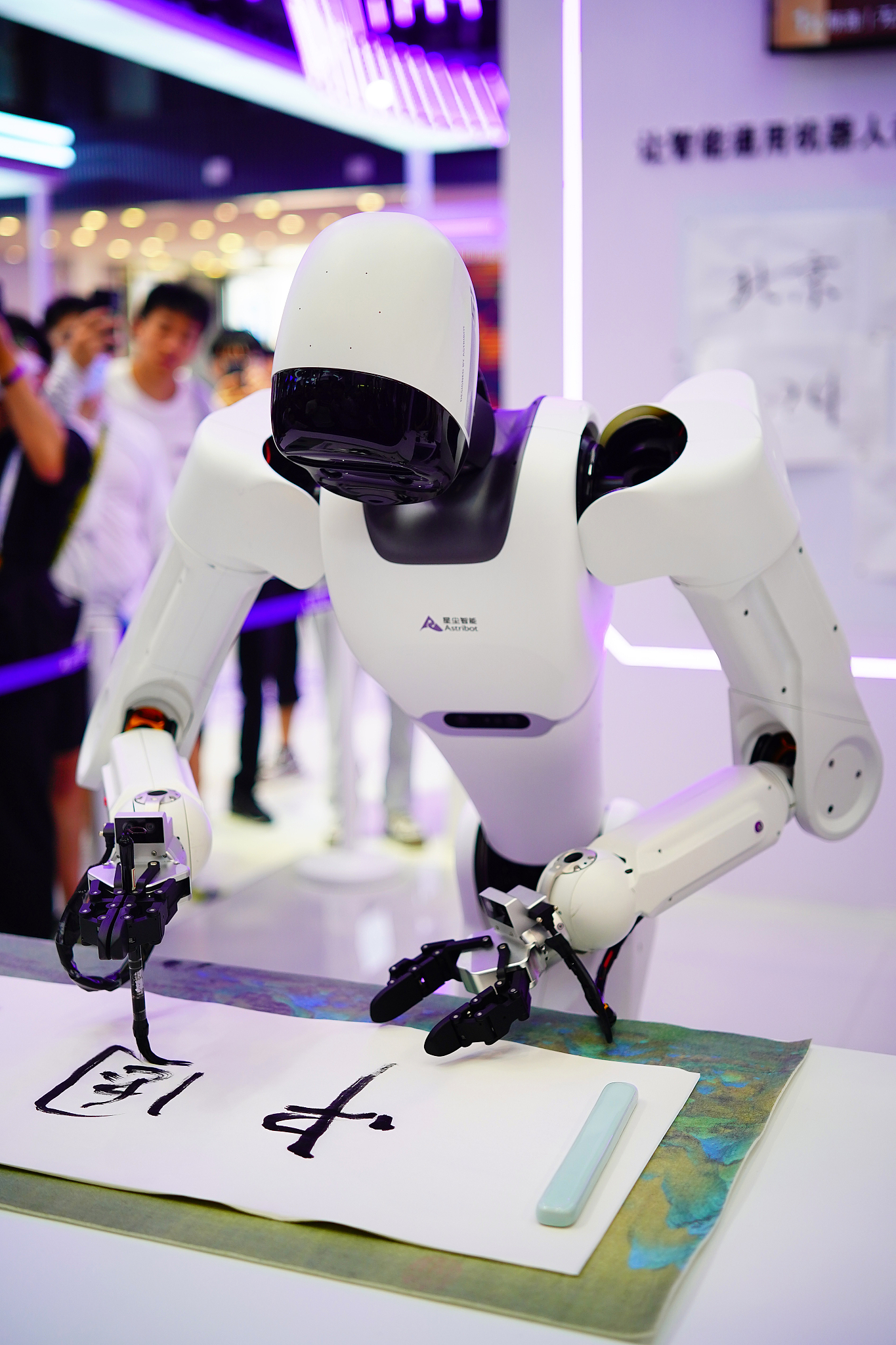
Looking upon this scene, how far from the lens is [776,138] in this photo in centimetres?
271

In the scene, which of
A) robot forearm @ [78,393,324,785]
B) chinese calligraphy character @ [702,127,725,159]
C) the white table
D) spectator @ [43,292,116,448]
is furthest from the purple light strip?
the white table

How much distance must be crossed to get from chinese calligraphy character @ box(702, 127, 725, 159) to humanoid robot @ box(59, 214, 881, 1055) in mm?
1508

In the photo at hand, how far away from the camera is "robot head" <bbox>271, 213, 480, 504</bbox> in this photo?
111 centimetres

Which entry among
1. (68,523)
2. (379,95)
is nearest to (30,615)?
(68,523)

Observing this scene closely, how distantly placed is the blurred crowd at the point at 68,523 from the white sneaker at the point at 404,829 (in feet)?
1.20

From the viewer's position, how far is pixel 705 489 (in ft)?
4.25

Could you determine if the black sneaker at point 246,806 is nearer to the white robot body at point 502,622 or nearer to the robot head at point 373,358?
the white robot body at point 502,622

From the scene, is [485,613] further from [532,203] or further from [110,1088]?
[532,203]

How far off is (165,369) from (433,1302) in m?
3.08

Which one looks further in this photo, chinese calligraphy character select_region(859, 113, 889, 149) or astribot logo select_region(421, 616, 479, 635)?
chinese calligraphy character select_region(859, 113, 889, 149)

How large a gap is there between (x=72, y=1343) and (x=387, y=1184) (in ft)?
0.80

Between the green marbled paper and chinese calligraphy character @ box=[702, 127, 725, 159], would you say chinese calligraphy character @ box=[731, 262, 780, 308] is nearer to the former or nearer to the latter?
chinese calligraphy character @ box=[702, 127, 725, 159]

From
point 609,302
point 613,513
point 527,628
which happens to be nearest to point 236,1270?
point 527,628

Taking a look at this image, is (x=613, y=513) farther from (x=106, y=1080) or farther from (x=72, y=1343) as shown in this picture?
(x=72, y=1343)
